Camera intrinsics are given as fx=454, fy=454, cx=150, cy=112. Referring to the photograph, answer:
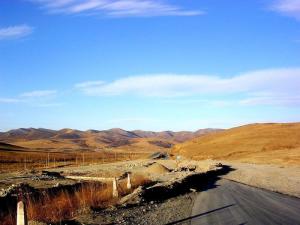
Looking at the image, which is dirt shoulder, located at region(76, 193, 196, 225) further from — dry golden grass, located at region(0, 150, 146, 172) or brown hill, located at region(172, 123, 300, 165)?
dry golden grass, located at region(0, 150, 146, 172)

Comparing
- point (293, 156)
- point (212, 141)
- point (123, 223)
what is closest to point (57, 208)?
point (123, 223)

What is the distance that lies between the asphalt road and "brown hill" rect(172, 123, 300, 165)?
3245cm

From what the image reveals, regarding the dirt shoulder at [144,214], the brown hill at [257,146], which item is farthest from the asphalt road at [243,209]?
the brown hill at [257,146]

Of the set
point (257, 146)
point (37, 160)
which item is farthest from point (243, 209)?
point (37, 160)

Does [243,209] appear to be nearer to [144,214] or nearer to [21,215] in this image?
[144,214]

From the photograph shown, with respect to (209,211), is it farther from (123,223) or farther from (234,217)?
(123,223)

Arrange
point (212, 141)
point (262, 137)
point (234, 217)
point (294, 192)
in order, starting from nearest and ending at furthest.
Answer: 1. point (234, 217)
2. point (294, 192)
3. point (262, 137)
4. point (212, 141)

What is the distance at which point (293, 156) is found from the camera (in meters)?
54.6

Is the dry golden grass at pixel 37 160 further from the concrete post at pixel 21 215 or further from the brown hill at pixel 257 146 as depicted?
the concrete post at pixel 21 215

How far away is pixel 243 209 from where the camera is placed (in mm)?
16344

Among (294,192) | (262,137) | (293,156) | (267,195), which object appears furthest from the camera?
(262,137)

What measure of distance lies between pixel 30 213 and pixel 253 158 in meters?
49.3

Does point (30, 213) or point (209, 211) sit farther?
point (209, 211)

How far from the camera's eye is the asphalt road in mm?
13820
